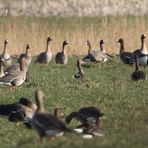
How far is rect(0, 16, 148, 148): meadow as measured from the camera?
11.8 metres

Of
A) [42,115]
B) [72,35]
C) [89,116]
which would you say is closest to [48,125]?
[42,115]

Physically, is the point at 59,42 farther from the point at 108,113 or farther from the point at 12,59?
the point at 108,113

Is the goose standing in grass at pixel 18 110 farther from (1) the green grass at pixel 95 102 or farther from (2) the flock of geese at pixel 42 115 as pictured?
(1) the green grass at pixel 95 102

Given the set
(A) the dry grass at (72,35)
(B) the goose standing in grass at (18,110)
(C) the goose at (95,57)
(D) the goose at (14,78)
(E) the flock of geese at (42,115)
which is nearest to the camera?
(E) the flock of geese at (42,115)

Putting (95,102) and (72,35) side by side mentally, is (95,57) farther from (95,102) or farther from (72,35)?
(95,102)

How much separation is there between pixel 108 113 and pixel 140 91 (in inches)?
117

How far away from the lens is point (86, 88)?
19.0 meters

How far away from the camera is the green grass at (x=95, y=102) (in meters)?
10.9

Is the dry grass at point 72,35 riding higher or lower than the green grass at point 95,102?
higher

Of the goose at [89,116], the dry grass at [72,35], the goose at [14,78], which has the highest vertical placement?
the dry grass at [72,35]

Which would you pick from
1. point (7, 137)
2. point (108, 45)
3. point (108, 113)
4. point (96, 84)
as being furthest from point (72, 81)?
point (108, 45)

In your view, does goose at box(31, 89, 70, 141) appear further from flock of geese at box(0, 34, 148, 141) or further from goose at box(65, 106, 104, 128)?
goose at box(65, 106, 104, 128)

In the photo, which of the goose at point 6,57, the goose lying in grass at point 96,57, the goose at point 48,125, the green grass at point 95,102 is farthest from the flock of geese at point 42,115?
the goose at point 6,57

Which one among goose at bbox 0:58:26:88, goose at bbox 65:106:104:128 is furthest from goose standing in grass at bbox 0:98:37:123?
goose at bbox 0:58:26:88
